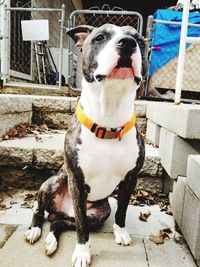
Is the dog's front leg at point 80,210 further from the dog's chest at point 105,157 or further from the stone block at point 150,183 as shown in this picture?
the stone block at point 150,183

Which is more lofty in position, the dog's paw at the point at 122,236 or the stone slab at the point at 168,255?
the dog's paw at the point at 122,236

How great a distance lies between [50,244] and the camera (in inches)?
69.0

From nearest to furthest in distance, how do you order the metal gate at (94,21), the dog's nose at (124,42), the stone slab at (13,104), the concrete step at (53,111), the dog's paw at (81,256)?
the dog's nose at (124,42) < the dog's paw at (81,256) < the stone slab at (13,104) < the concrete step at (53,111) < the metal gate at (94,21)

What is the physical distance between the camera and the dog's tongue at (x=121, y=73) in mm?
1449

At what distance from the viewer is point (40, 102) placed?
3.73 m

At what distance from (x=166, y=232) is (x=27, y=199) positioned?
119 cm

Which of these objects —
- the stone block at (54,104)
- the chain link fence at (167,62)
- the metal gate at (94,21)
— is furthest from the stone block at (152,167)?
the chain link fence at (167,62)

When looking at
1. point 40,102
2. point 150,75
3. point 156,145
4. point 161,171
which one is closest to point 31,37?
point 40,102

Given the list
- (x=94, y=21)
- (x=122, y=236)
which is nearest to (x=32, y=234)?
(x=122, y=236)

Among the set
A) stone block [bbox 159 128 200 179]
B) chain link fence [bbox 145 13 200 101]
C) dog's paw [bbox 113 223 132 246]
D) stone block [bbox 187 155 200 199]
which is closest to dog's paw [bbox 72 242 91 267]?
dog's paw [bbox 113 223 132 246]

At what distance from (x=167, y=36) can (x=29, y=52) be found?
3.43 m

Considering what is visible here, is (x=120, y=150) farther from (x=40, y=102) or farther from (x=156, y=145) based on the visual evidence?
(x=40, y=102)

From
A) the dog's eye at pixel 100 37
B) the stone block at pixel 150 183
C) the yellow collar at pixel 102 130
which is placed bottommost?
the stone block at pixel 150 183

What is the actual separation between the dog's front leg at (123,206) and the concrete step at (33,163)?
66 centimetres
